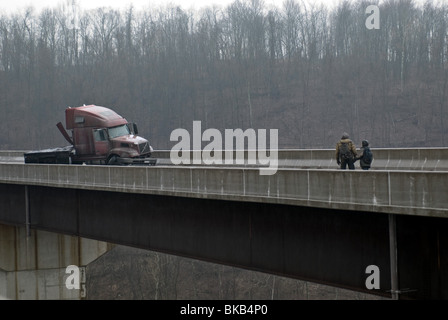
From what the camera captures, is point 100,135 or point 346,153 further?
point 100,135

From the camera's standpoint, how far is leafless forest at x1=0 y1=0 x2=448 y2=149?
90188 millimetres

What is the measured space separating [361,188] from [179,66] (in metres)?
91.1

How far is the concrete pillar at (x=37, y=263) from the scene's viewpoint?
31.5m

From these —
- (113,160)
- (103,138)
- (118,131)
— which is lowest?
A: (113,160)

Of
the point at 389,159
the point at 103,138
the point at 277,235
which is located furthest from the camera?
the point at 103,138

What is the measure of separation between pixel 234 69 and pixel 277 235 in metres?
84.9

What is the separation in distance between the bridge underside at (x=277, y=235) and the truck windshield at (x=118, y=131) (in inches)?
207

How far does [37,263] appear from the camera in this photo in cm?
3191

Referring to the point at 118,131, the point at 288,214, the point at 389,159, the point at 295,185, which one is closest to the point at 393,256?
the point at 295,185

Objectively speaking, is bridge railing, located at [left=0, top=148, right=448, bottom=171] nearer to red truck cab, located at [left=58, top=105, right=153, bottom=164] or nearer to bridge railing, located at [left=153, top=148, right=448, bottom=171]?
bridge railing, located at [left=153, top=148, right=448, bottom=171]

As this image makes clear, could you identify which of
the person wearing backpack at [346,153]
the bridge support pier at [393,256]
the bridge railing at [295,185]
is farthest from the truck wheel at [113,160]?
Result: the bridge support pier at [393,256]

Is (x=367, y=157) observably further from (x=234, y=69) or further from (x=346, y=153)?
(x=234, y=69)
